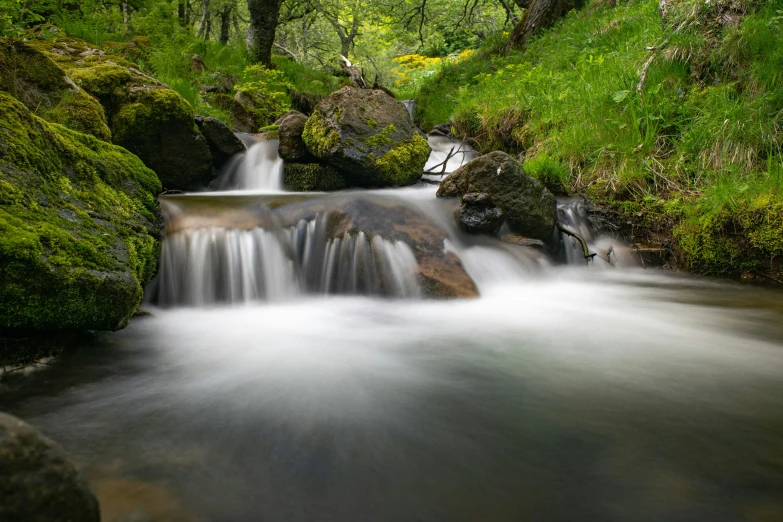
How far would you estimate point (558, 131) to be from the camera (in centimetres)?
659

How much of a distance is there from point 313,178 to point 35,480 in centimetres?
555

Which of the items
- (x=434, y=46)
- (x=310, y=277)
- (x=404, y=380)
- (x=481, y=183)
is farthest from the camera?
(x=434, y=46)

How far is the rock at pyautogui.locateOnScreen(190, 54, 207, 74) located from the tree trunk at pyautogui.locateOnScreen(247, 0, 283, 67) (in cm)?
136

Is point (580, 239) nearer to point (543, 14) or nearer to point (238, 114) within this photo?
point (238, 114)

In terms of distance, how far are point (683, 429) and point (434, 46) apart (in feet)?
71.1

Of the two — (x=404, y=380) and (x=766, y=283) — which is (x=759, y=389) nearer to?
(x=404, y=380)

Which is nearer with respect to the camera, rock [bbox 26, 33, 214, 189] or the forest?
the forest

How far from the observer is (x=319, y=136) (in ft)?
20.2

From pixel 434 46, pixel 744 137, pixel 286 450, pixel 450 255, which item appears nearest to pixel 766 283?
pixel 744 137

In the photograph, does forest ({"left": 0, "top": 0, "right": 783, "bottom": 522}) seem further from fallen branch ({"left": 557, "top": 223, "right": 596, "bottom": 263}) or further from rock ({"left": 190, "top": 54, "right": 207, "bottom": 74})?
rock ({"left": 190, "top": 54, "right": 207, "bottom": 74})

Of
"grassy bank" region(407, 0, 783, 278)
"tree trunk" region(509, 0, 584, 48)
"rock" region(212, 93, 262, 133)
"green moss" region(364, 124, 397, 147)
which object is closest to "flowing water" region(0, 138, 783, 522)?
"grassy bank" region(407, 0, 783, 278)

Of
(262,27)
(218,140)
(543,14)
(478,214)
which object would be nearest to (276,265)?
(478,214)

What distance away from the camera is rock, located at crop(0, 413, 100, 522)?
1.04 meters

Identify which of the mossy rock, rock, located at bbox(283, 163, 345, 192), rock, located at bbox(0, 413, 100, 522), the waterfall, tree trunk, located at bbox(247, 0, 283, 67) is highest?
tree trunk, located at bbox(247, 0, 283, 67)
